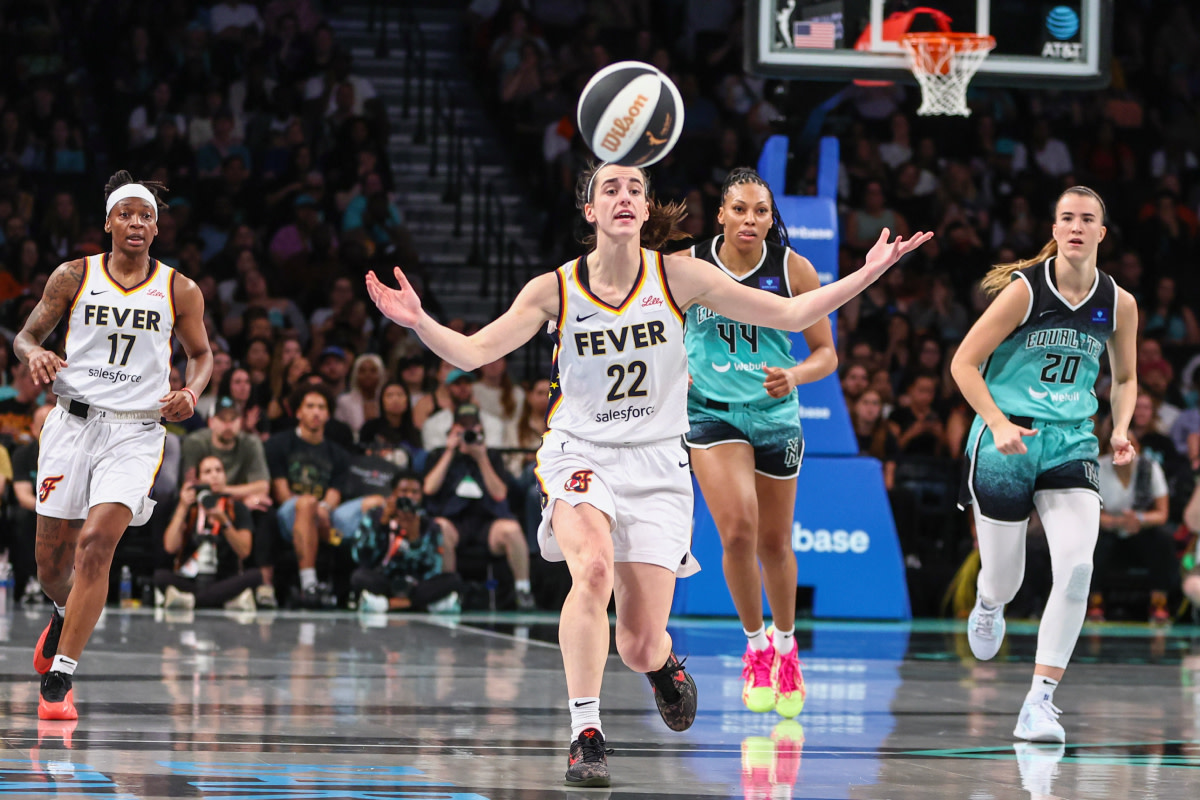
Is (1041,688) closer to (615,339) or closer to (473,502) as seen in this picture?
(615,339)

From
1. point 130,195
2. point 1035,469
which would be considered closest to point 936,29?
point 1035,469

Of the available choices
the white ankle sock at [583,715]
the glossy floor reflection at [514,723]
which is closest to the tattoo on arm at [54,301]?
the glossy floor reflection at [514,723]

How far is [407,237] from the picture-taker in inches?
695

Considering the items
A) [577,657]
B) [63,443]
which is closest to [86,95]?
[63,443]

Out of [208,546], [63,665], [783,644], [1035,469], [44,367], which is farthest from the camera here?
[208,546]

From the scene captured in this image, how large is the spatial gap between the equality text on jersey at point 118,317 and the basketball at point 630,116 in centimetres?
240

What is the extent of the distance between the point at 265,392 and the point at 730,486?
774 cm

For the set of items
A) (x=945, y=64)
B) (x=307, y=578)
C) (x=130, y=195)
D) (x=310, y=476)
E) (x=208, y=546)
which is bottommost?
(x=307, y=578)

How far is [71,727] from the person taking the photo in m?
6.51

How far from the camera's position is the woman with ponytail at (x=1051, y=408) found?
708 cm

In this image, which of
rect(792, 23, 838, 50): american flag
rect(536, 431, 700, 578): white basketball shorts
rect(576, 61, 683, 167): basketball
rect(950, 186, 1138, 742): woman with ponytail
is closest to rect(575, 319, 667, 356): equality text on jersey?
rect(536, 431, 700, 578): white basketball shorts

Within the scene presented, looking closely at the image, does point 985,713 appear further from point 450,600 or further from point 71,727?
point 450,600

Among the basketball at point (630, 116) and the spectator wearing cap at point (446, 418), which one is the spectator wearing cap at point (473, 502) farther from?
the basketball at point (630, 116)

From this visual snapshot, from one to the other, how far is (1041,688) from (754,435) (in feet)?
5.49
